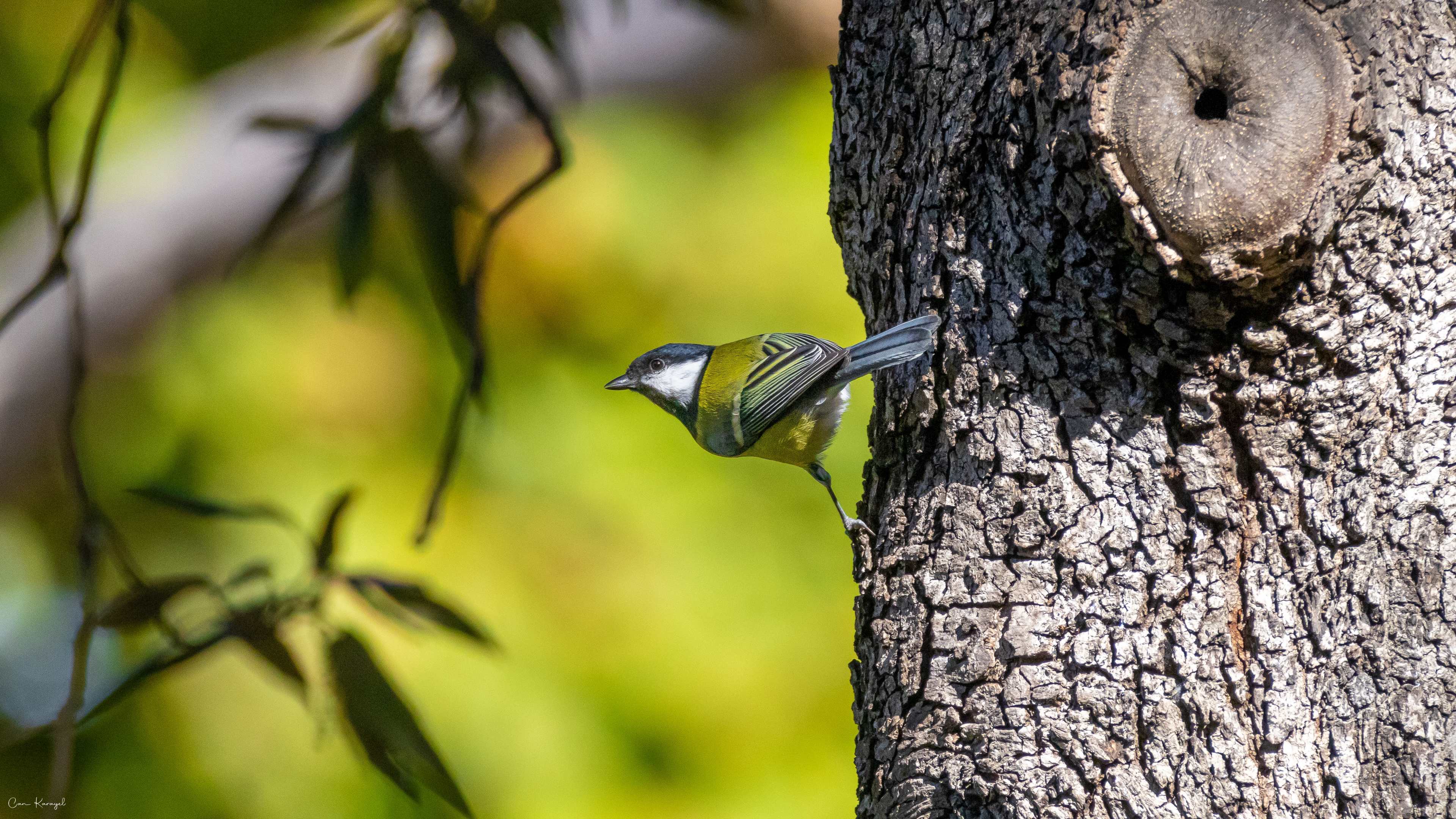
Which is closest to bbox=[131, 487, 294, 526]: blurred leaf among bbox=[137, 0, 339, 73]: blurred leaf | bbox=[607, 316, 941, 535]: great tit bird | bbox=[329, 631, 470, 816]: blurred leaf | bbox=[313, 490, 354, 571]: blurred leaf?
bbox=[313, 490, 354, 571]: blurred leaf

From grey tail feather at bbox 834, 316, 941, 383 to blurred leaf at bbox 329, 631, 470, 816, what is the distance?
2.36 feet

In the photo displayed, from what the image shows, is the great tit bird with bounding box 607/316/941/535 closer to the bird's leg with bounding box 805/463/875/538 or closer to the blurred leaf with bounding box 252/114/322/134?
the bird's leg with bounding box 805/463/875/538

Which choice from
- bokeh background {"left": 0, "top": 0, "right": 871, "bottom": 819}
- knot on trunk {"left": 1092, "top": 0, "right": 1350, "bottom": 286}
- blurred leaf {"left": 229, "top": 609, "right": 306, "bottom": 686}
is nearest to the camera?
knot on trunk {"left": 1092, "top": 0, "right": 1350, "bottom": 286}

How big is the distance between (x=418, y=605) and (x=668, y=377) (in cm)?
78

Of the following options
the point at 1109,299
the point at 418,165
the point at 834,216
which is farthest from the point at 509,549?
the point at 1109,299

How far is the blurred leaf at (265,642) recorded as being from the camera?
1214mm

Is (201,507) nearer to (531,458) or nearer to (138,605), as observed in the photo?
(138,605)

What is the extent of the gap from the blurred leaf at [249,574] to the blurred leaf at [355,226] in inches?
16.4

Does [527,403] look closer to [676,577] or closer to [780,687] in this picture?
[676,577]

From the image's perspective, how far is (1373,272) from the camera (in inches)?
30.4

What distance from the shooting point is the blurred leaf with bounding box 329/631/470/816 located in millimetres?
1164

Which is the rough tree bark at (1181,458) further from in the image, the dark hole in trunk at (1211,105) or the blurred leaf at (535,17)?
the blurred leaf at (535,17)

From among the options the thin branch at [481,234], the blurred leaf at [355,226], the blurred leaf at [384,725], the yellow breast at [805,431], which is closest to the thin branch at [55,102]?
the blurred leaf at [355,226]

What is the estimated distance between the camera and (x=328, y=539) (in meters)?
1.29
